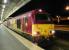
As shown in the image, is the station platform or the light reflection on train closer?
the station platform

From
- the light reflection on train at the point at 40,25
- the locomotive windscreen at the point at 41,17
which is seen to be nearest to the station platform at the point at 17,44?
the light reflection on train at the point at 40,25

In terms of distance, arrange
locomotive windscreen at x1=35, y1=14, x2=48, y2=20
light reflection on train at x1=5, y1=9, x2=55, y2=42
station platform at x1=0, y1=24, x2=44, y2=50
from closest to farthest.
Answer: station platform at x1=0, y1=24, x2=44, y2=50, light reflection on train at x1=5, y1=9, x2=55, y2=42, locomotive windscreen at x1=35, y1=14, x2=48, y2=20

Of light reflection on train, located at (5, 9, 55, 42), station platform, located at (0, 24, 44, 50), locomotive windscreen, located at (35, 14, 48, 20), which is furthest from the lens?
locomotive windscreen, located at (35, 14, 48, 20)

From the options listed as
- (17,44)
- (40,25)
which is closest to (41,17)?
(40,25)

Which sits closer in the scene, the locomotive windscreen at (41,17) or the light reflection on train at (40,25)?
the light reflection on train at (40,25)

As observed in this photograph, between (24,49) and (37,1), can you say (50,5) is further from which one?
(24,49)

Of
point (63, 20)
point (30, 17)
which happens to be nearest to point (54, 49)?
point (30, 17)

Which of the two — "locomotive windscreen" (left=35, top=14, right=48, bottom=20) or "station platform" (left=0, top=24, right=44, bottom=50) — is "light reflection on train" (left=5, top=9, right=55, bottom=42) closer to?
"locomotive windscreen" (left=35, top=14, right=48, bottom=20)

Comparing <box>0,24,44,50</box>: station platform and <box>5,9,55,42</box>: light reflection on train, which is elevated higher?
<box>5,9,55,42</box>: light reflection on train

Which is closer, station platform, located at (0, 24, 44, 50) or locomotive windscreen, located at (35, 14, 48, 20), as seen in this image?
station platform, located at (0, 24, 44, 50)

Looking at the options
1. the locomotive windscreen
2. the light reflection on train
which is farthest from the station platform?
the locomotive windscreen

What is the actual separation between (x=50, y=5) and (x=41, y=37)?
109 feet

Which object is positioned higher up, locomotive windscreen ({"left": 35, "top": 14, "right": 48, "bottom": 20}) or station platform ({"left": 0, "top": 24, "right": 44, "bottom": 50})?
locomotive windscreen ({"left": 35, "top": 14, "right": 48, "bottom": 20})

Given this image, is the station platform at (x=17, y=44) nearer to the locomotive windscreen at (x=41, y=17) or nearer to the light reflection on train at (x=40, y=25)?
the light reflection on train at (x=40, y=25)
